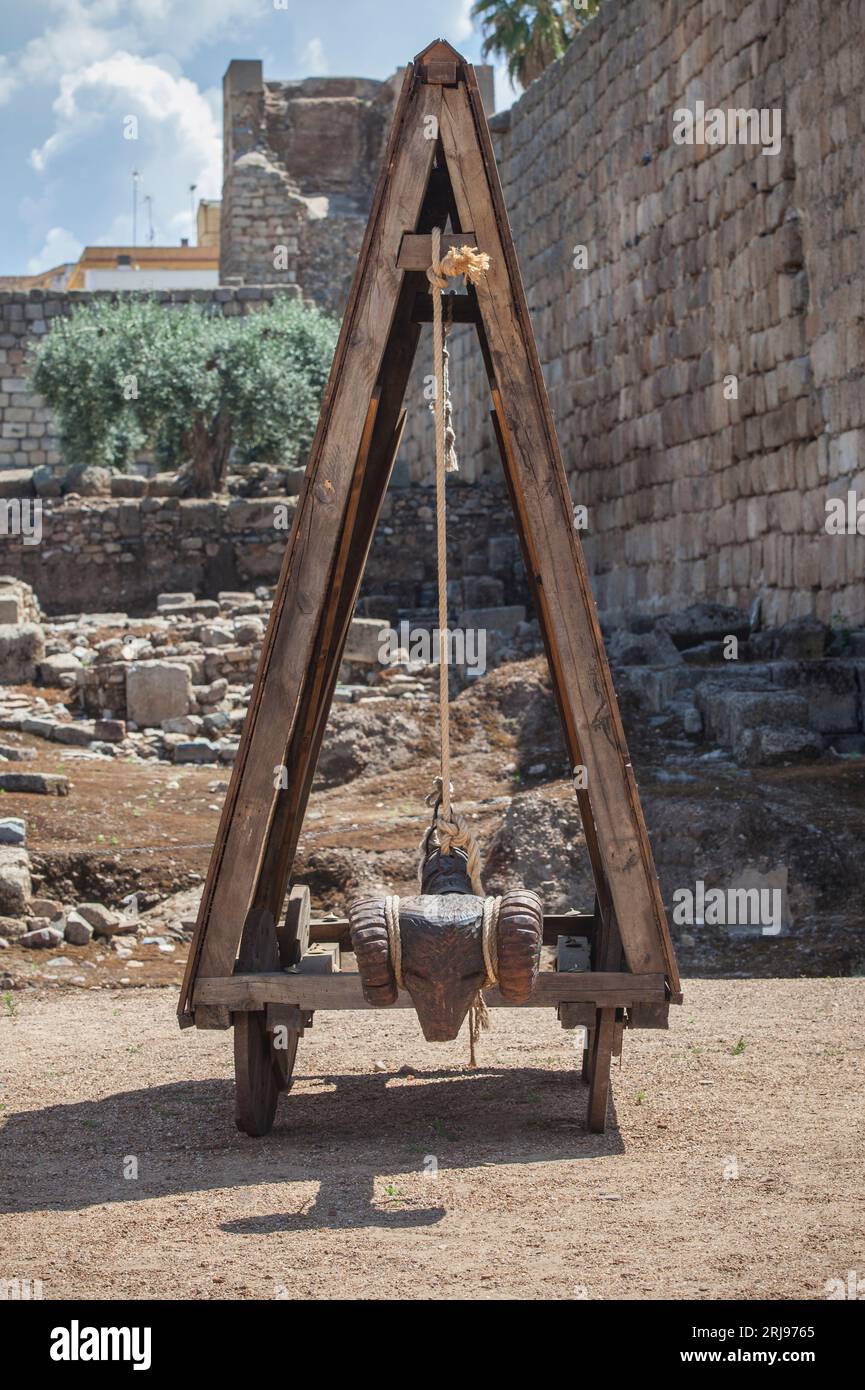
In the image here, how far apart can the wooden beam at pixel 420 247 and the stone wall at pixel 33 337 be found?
1050 inches

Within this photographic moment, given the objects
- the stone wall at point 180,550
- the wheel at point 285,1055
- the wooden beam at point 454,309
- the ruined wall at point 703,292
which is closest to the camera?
the wheel at point 285,1055

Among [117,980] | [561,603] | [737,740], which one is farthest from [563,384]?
[561,603]

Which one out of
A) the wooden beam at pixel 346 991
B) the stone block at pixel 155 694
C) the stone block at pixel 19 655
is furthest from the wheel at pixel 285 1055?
the stone block at pixel 19 655

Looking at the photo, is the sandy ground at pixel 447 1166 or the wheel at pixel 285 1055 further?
the wheel at pixel 285 1055

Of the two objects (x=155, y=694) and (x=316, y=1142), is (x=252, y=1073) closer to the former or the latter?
(x=316, y=1142)

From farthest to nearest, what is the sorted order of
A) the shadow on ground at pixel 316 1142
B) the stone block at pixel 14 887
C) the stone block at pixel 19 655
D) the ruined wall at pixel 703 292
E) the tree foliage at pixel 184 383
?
the tree foliage at pixel 184 383, the stone block at pixel 19 655, the ruined wall at pixel 703 292, the stone block at pixel 14 887, the shadow on ground at pixel 316 1142

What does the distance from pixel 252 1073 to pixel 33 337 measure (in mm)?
28501

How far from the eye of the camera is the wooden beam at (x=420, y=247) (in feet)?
13.2

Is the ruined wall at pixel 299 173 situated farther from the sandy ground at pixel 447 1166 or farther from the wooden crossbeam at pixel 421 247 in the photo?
the wooden crossbeam at pixel 421 247

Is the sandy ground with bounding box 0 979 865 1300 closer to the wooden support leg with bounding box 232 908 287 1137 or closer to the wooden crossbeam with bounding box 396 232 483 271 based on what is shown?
the wooden support leg with bounding box 232 908 287 1137

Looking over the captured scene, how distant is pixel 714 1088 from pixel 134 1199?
1.88 m

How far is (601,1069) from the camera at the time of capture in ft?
13.5

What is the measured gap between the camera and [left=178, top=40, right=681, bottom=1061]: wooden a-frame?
13.2ft
